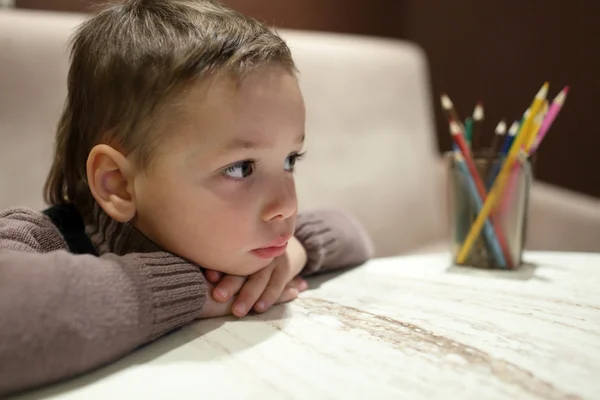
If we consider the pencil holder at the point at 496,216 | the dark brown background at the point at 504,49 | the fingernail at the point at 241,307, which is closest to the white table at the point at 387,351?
the fingernail at the point at 241,307

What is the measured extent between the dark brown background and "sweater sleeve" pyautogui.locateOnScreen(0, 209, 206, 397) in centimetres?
106

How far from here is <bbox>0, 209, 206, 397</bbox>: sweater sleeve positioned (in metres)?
0.41

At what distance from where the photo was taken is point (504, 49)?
5.55 feet

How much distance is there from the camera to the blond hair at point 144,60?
54 centimetres

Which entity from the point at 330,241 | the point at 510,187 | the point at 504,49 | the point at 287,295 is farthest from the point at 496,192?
the point at 504,49

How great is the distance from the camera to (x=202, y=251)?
22.9 inches

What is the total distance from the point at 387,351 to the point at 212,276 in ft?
0.72

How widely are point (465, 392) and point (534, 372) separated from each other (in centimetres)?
7

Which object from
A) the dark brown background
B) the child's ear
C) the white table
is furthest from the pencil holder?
the dark brown background

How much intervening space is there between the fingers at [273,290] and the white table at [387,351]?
1 cm

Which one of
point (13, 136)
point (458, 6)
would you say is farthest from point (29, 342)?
point (458, 6)

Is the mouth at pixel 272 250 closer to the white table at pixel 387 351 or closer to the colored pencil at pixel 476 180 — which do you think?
the white table at pixel 387 351

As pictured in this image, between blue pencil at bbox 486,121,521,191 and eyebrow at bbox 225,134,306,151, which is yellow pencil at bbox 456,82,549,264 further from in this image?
eyebrow at bbox 225,134,306,151

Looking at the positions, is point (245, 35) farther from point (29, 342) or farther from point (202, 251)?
point (29, 342)
